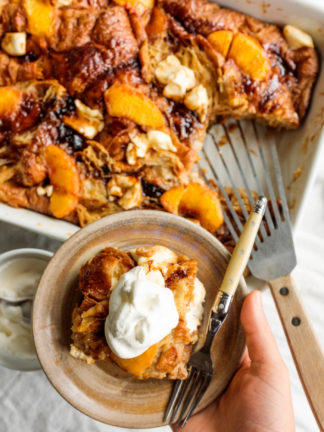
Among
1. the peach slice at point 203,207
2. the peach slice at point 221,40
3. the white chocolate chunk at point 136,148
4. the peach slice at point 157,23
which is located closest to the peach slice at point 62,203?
the white chocolate chunk at point 136,148

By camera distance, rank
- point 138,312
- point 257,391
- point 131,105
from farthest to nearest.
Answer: point 131,105 → point 257,391 → point 138,312

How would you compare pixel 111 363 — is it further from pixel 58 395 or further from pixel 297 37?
pixel 297 37

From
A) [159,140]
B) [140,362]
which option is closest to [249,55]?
[159,140]

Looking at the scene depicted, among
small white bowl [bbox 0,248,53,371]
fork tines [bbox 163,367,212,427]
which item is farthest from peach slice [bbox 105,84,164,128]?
fork tines [bbox 163,367,212,427]

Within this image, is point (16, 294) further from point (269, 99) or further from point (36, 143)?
point (269, 99)

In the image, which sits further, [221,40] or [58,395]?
[58,395]

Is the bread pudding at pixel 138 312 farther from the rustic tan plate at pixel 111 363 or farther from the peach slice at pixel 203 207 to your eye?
the peach slice at pixel 203 207
